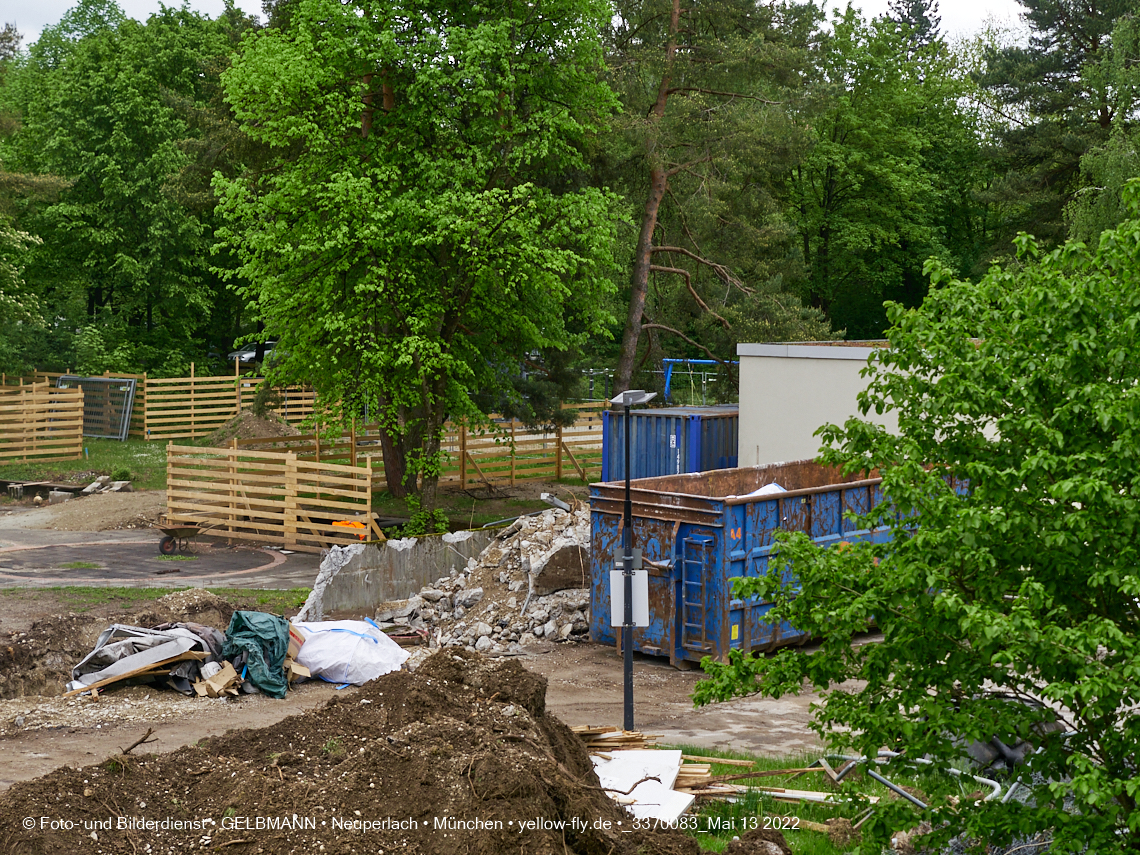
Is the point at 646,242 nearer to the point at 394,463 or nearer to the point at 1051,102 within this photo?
the point at 394,463

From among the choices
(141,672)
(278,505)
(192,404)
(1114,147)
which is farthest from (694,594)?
(192,404)

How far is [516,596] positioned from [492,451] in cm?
1696

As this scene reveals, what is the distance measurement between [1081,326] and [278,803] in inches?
210

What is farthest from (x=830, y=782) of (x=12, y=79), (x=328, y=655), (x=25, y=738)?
(x=12, y=79)

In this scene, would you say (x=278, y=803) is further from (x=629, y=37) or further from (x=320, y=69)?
(x=629, y=37)

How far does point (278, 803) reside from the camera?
6.76 m

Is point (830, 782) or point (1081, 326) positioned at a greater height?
point (1081, 326)

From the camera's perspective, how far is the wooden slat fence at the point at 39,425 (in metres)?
32.2

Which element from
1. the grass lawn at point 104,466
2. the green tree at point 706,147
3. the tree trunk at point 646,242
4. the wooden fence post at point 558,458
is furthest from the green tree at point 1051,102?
the grass lawn at point 104,466

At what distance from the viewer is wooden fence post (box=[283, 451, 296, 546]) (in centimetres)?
2173

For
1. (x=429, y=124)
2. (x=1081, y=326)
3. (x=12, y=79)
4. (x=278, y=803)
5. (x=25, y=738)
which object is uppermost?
(x=12, y=79)

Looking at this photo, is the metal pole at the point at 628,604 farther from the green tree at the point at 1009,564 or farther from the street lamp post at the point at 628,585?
the green tree at the point at 1009,564

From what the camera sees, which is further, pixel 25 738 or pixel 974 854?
pixel 25 738

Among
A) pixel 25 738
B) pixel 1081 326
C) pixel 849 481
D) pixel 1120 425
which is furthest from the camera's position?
pixel 849 481
